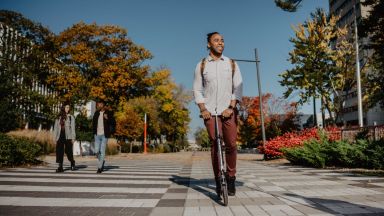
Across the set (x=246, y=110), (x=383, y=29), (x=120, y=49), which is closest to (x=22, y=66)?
(x=120, y=49)

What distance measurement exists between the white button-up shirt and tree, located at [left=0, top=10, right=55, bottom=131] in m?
22.3

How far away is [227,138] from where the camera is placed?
4.85 metres

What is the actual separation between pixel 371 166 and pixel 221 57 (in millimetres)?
6908

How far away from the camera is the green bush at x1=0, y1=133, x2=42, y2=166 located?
10.0 metres

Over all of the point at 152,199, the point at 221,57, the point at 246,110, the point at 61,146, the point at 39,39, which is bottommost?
the point at 152,199

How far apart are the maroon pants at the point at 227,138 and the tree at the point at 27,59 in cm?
2254

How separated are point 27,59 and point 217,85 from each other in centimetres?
2957

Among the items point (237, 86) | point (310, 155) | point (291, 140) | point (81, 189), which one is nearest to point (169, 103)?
point (291, 140)

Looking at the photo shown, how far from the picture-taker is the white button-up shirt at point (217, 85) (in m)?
4.87

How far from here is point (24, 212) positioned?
3734mm

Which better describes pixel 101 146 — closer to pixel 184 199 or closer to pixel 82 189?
pixel 82 189

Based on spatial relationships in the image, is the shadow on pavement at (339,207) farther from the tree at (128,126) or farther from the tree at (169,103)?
the tree at (169,103)

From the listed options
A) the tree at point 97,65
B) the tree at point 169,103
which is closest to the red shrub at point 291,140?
the tree at point 97,65

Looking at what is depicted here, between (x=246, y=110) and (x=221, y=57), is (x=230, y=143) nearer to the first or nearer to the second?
(x=221, y=57)
